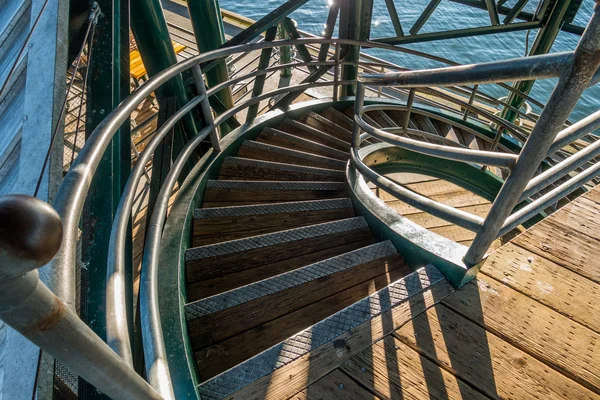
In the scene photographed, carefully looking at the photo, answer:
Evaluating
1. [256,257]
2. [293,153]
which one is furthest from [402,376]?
[293,153]

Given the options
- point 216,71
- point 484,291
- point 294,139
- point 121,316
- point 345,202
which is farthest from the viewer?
point 294,139

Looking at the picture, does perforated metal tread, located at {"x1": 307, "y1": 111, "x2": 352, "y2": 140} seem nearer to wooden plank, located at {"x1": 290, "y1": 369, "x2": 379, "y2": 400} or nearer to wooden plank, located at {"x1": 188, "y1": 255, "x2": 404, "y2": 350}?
wooden plank, located at {"x1": 188, "y1": 255, "x2": 404, "y2": 350}

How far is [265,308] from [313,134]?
125 inches

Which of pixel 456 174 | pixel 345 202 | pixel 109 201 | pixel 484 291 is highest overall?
pixel 109 201

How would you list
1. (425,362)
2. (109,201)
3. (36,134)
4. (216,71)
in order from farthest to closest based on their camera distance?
(216,71)
(425,362)
(109,201)
(36,134)

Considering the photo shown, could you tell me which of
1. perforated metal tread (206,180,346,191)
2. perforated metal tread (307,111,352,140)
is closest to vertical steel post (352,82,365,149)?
perforated metal tread (206,180,346,191)

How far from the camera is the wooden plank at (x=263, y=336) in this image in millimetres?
1800

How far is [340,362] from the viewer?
1.60 metres

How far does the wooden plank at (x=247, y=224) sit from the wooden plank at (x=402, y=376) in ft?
4.81

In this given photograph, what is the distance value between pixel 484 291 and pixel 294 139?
3.03m

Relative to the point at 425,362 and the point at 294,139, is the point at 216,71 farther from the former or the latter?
the point at 425,362

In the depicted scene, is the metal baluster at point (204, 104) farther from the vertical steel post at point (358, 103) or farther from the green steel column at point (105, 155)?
the vertical steel post at point (358, 103)

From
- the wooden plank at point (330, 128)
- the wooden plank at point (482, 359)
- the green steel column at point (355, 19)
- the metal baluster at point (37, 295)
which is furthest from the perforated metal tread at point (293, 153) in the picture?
the metal baluster at point (37, 295)

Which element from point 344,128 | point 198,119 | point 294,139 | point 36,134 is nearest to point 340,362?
point 36,134
